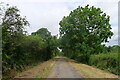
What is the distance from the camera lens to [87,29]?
42.3m

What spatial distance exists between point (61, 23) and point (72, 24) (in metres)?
4.26

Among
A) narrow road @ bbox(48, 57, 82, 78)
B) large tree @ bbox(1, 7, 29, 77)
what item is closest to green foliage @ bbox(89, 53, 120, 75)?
narrow road @ bbox(48, 57, 82, 78)

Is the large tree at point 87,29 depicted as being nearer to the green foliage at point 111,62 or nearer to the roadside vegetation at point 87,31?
the roadside vegetation at point 87,31

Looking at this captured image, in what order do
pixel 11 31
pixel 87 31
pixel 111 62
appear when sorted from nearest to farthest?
pixel 11 31
pixel 111 62
pixel 87 31

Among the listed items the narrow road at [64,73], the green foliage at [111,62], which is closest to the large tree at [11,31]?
the narrow road at [64,73]

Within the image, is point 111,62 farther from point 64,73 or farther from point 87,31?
point 87,31

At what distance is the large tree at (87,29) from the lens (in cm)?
4078

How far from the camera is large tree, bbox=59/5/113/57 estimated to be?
4078 centimetres

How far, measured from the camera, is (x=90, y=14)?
42875mm

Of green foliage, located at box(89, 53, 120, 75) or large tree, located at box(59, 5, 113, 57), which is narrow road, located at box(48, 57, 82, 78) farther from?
large tree, located at box(59, 5, 113, 57)

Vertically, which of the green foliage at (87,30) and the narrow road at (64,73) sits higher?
the green foliage at (87,30)

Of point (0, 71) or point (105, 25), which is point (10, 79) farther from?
point (105, 25)

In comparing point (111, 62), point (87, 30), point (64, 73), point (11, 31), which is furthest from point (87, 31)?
point (11, 31)

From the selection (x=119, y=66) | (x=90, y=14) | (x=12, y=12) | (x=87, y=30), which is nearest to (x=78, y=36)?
(x=87, y=30)
